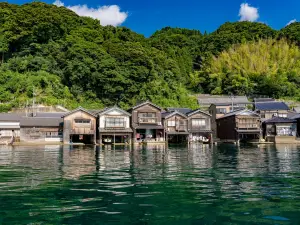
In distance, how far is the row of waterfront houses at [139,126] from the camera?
135 feet

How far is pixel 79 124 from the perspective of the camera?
136ft

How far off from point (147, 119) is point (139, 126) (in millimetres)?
1600

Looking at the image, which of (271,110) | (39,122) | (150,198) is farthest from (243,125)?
(150,198)

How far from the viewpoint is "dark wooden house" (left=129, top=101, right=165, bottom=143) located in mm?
43375

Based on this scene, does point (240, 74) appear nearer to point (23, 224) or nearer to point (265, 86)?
point (265, 86)

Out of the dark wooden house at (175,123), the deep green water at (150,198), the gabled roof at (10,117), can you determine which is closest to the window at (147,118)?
the dark wooden house at (175,123)

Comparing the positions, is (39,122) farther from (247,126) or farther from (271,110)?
(271,110)

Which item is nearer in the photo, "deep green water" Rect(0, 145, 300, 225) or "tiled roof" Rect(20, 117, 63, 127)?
"deep green water" Rect(0, 145, 300, 225)

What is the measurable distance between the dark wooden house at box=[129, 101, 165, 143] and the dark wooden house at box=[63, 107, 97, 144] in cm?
568

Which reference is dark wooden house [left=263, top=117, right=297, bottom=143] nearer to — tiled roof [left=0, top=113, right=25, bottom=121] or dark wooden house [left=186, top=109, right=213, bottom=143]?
dark wooden house [left=186, top=109, right=213, bottom=143]

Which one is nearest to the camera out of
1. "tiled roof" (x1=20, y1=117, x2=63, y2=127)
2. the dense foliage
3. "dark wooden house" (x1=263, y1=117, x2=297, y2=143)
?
"tiled roof" (x1=20, y1=117, x2=63, y2=127)

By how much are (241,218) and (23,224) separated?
4.65m

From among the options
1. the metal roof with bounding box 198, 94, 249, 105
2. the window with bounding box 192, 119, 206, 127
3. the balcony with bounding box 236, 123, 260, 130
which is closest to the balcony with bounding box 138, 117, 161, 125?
the window with bounding box 192, 119, 206, 127

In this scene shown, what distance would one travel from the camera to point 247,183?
10805 mm
